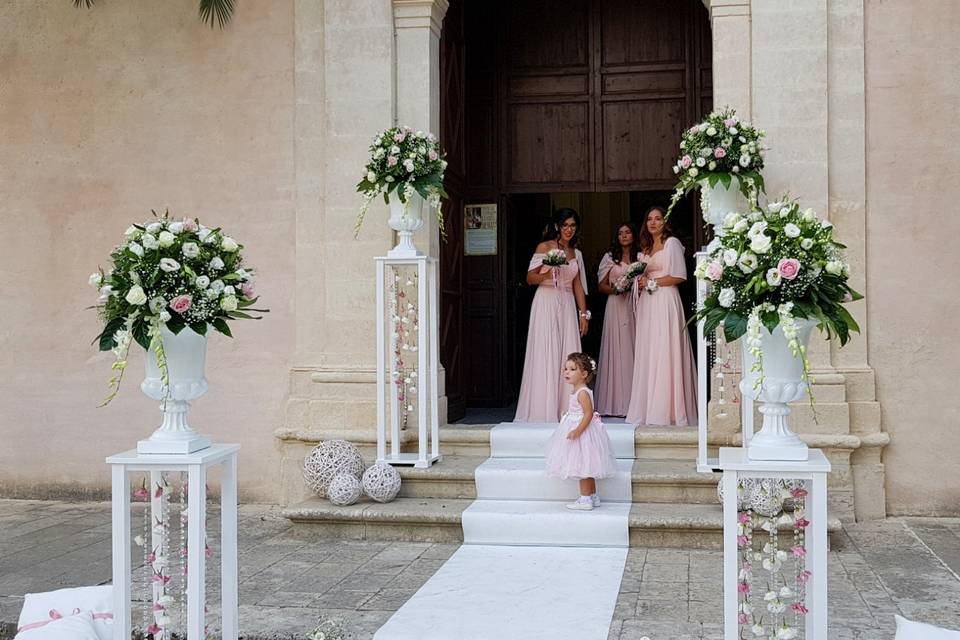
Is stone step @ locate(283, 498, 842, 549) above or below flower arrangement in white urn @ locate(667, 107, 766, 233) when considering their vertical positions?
below

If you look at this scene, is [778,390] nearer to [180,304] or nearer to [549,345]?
[180,304]

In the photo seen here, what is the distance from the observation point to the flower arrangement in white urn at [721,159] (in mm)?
6598

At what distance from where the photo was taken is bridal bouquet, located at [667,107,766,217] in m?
6.60

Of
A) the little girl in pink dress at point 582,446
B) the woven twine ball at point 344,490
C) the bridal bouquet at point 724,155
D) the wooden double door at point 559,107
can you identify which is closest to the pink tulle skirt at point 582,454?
the little girl in pink dress at point 582,446

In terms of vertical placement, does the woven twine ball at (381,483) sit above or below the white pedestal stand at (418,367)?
below

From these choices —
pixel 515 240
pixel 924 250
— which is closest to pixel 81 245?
pixel 515 240

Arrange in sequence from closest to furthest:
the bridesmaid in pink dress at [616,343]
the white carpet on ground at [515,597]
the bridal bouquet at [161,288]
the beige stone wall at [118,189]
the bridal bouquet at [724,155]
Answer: the bridal bouquet at [161,288] → the white carpet on ground at [515,597] → the bridal bouquet at [724,155] → the beige stone wall at [118,189] → the bridesmaid in pink dress at [616,343]

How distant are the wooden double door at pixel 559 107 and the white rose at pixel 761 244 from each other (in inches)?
211

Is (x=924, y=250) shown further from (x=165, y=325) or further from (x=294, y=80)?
(x=165, y=325)

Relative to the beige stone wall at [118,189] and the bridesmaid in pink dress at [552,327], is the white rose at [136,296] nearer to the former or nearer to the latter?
the beige stone wall at [118,189]

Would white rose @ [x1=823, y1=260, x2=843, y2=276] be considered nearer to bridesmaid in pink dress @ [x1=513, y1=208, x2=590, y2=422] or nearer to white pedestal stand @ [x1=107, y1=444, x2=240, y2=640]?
white pedestal stand @ [x1=107, y1=444, x2=240, y2=640]

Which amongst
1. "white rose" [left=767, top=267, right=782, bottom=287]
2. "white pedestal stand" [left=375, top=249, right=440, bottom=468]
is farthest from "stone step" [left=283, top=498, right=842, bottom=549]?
"white rose" [left=767, top=267, right=782, bottom=287]

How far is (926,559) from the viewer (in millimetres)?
5961

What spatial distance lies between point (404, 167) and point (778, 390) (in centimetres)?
363
